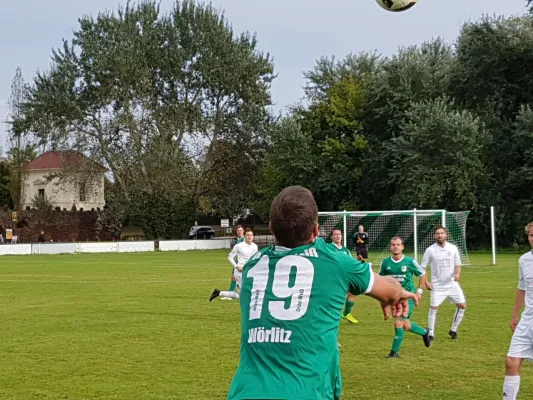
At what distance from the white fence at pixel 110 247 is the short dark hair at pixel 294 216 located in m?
46.9

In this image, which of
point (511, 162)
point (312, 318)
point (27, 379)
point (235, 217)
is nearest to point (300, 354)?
point (312, 318)

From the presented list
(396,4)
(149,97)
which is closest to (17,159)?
(149,97)

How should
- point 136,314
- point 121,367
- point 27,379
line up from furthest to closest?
1. point 136,314
2. point 121,367
3. point 27,379

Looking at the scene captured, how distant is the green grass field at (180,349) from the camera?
9.12 meters

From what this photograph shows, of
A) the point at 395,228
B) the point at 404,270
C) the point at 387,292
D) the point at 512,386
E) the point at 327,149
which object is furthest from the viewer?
the point at 327,149

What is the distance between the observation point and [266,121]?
60.6 m

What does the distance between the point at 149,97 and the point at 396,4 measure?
45368 mm

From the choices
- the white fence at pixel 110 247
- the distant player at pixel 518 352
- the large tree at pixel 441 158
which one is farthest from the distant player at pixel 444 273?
the white fence at pixel 110 247

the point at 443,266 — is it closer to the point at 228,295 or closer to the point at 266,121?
the point at 228,295

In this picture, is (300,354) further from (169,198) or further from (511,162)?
(169,198)

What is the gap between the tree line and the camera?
144 ft

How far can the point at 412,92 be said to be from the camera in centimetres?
4850

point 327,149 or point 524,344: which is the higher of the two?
point 327,149

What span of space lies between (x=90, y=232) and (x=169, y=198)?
1197 cm
